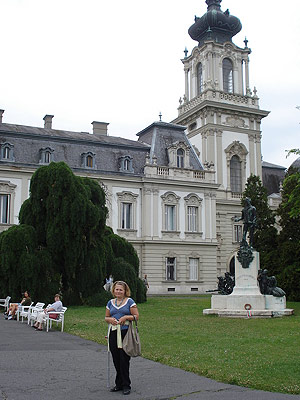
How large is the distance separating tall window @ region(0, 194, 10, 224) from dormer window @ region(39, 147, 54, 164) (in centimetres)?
367

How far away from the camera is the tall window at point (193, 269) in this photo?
4166 centimetres

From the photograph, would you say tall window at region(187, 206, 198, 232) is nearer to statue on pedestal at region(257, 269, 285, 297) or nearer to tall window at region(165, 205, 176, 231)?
tall window at region(165, 205, 176, 231)

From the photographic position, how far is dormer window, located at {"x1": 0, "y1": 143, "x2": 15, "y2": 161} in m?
37.2

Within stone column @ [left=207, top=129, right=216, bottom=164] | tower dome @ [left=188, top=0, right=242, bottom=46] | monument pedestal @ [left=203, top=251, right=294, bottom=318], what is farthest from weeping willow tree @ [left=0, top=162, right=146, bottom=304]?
tower dome @ [left=188, top=0, right=242, bottom=46]

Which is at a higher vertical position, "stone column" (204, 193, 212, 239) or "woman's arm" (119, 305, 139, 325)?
"stone column" (204, 193, 212, 239)

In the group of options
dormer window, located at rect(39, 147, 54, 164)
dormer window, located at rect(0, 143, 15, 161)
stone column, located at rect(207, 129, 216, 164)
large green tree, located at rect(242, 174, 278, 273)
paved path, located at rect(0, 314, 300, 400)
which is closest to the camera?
paved path, located at rect(0, 314, 300, 400)

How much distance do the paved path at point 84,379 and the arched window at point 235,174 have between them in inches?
1497

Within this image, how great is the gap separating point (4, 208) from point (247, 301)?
22.6 m

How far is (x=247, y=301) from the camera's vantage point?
19219 millimetres

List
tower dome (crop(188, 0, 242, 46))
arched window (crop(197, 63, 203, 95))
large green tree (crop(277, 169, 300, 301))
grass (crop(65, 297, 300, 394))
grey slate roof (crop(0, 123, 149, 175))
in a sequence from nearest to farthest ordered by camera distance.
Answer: grass (crop(65, 297, 300, 394)) → large green tree (crop(277, 169, 300, 301)) → grey slate roof (crop(0, 123, 149, 175)) → tower dome (crop(188, 0, 242, 46)) → arched window (crop(197, 63, 203, 95))

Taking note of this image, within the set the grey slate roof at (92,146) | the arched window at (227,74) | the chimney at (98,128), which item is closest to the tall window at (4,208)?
the grey slate roof at (92,146)

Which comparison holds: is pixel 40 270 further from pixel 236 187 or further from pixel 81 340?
pixel 236 187

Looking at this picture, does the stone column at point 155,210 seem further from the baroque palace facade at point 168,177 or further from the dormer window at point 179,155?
the dormer window at point 179,155

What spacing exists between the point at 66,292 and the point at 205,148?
2655cm
